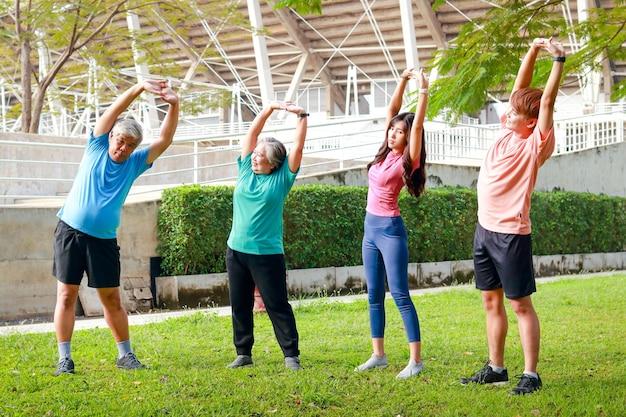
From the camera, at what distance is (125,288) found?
10008mm

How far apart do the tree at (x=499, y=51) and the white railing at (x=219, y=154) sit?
291 cm

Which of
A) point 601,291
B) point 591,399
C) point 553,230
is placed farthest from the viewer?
point 553,230

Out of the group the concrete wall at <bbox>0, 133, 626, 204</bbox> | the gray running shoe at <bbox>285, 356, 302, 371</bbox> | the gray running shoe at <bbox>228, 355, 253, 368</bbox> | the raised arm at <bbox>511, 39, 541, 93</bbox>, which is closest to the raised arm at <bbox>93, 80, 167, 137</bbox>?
the gray running shoe at <bbox>228, 355, 253, 368</bbox>

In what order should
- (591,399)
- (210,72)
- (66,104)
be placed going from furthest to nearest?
(210,72), (66,104), (591,399)

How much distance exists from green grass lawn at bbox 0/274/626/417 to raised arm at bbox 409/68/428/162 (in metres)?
1.50

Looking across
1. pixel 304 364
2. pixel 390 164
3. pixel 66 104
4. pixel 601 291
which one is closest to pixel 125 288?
pixel 304 364

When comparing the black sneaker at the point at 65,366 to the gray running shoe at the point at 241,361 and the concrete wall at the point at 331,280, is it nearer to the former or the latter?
the gray running shoe at the point at 241,361

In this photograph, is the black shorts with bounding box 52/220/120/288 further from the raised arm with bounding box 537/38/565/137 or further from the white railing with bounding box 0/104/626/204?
the white railing with bounding box 0/104/626/204

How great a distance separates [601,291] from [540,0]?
5.30 meters

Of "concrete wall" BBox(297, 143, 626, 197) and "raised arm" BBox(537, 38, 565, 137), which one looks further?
"concrete wall" BBox(297, 143, 626, 197)

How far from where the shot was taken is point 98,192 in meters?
5.34

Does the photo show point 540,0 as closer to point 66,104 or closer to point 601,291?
point 601,291

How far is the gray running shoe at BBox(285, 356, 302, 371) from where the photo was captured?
5449mm

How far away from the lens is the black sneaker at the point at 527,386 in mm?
4617
